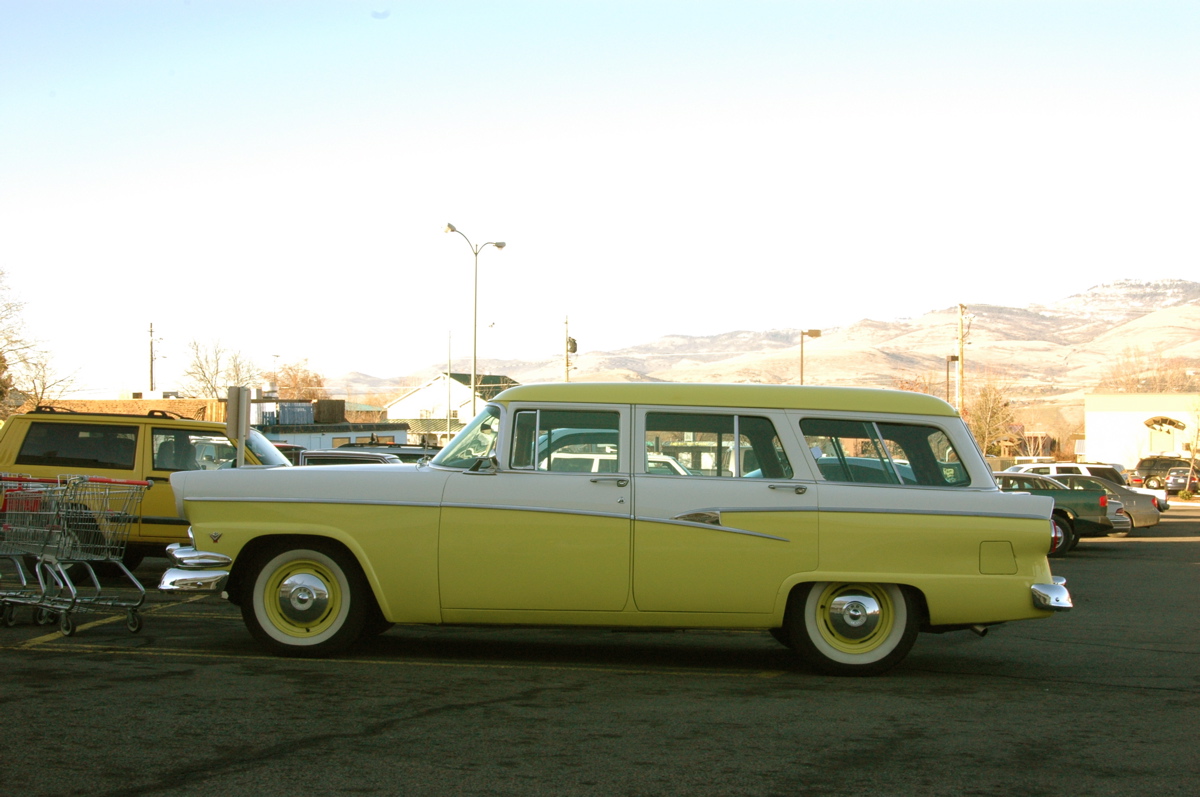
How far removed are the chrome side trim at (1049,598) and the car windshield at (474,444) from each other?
3.73 meters

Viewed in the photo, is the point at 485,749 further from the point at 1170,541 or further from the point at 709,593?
the point at 1170,541

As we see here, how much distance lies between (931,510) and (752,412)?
1.36m

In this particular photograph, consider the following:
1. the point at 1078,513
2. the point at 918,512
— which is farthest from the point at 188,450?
the point at 1078,513

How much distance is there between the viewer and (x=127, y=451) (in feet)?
41.3

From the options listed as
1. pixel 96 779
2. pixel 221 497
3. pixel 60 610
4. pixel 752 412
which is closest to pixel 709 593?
pixel 752 412

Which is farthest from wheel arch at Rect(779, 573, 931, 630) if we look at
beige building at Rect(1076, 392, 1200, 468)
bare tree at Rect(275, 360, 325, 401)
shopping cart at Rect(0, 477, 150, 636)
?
bare tree at Rect(275, 360, 325, 401)

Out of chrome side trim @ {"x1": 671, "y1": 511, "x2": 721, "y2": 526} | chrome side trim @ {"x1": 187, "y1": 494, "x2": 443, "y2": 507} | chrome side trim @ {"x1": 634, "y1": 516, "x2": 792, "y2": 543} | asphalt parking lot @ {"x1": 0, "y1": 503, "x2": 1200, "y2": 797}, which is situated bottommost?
asphalt parking lot @ {"x1": 0, "y1": 503, "x2": 1200, "y2": 797}

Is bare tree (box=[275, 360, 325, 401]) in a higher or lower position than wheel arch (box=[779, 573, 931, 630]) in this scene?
higher

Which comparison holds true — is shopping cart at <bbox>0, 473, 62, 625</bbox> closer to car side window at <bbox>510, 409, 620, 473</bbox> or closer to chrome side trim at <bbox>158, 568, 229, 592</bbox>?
chrome side trim at <bbox>158, 568, 229, 592</bbox>

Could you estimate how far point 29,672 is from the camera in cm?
→ 698

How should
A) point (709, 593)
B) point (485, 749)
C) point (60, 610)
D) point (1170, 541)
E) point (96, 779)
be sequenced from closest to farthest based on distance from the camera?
1. point (96, 779)
2. point (485, 749)
3. point (709, 593)
4. point (60, 610)
5. point (1170, 541)

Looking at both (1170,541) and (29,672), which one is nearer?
(29,672)

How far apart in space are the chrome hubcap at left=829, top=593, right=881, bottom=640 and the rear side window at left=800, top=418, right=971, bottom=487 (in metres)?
0.81

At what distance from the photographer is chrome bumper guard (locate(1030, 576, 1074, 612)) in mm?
7340
